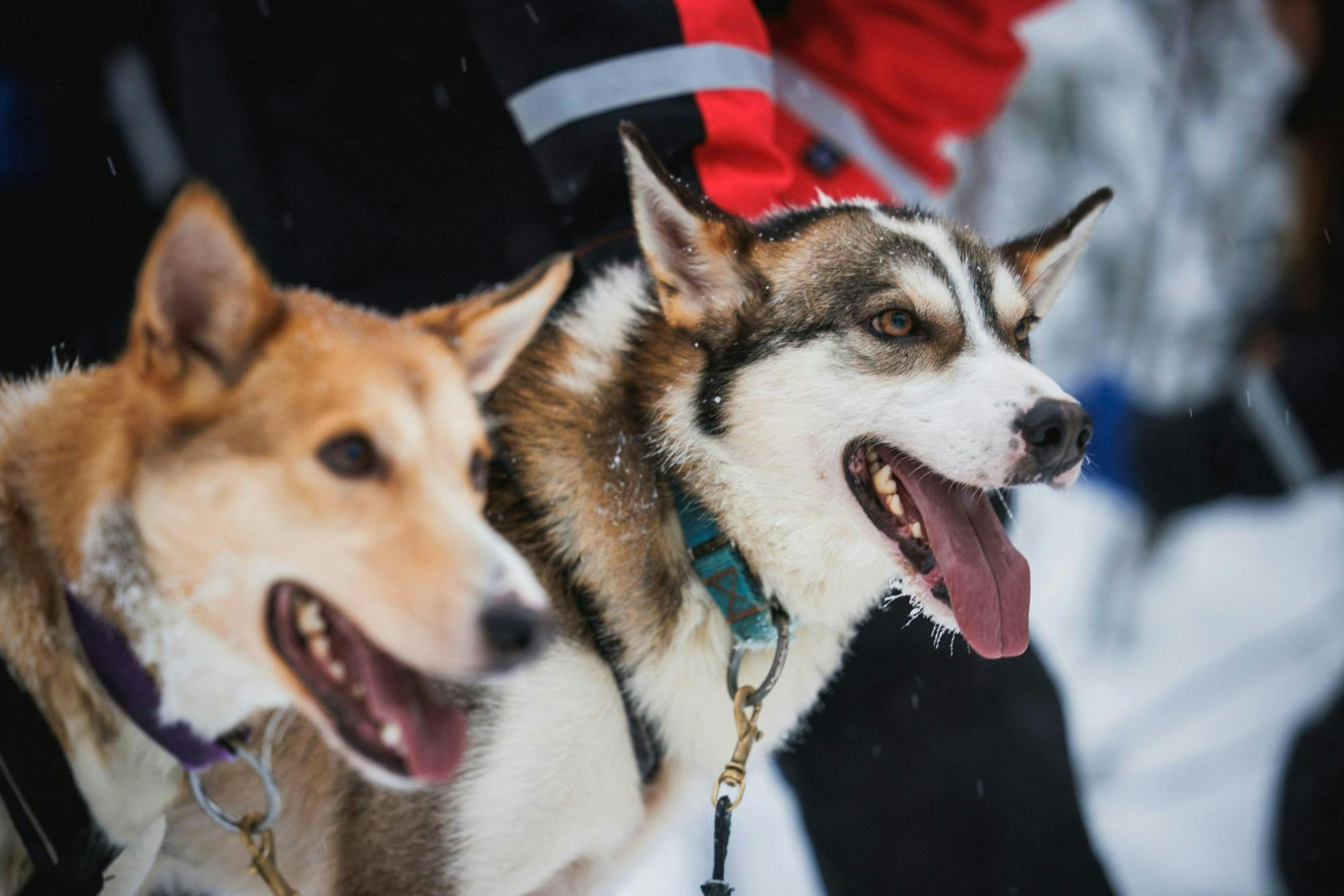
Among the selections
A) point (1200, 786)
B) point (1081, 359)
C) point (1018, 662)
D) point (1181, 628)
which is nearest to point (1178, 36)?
point (1081, 359)

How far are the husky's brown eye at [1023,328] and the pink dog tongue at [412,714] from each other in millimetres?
1376

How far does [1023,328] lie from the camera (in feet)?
6.54

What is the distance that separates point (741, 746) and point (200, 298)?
1.14m

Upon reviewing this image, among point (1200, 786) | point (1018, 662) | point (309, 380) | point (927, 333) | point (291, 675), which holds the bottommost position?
point (1200, 786)

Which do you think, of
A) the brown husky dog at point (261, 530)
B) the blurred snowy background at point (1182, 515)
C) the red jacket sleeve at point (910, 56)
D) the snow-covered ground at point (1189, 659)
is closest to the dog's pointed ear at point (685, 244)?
the brown husky dog at point (261, 530)

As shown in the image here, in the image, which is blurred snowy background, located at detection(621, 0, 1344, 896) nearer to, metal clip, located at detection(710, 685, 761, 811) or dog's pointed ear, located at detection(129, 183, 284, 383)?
metal clip, located at detection(710, 685, 761, 811)

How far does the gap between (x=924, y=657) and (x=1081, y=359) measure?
5330 mm

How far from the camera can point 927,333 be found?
182 centimetres

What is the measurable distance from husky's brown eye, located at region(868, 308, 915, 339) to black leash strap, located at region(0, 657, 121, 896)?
1.47 meters

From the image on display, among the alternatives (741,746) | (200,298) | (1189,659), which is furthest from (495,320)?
(1189,659)

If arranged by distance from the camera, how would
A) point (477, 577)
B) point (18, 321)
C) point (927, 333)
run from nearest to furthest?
point (477, 577) < point (927, 333) < point (18, 321)

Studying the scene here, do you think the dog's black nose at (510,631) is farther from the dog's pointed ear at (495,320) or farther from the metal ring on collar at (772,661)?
the metal ring on collar at (772,661)

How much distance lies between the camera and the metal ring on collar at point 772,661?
174 cm

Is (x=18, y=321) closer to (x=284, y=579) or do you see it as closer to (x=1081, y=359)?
(x=284, y=579)
